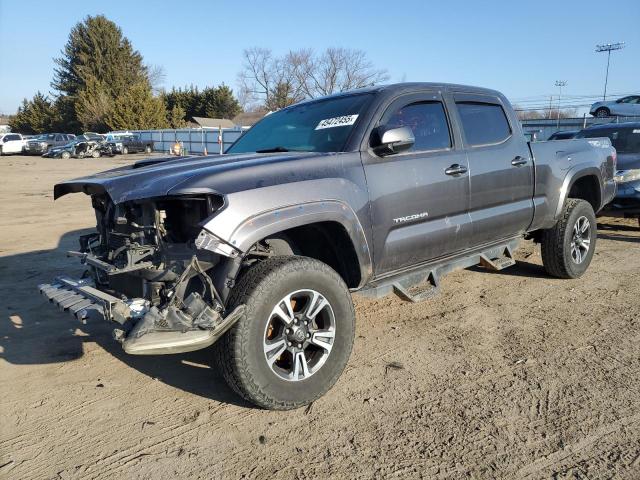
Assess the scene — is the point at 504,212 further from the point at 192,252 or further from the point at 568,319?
the point at 192,252

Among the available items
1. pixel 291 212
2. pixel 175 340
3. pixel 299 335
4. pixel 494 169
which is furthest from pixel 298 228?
pixel 494 169

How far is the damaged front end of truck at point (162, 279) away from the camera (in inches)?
107

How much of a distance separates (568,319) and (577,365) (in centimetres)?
99

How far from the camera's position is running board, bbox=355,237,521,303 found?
3.84 metres

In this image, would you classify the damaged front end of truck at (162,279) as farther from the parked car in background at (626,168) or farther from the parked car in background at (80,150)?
the parked car in background at (80,150)

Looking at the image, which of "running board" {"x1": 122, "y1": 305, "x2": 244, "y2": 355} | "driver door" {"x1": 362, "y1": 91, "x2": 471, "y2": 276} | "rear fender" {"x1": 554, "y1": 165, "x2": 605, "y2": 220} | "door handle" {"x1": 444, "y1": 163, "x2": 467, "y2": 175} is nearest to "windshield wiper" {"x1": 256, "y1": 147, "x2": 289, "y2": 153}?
"driver door" {"x1": 362, "y1": 91, "x2": 471, "y2": 276}

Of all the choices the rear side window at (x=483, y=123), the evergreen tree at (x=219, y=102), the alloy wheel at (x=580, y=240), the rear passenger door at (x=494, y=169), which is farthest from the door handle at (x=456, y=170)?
the evergreen tree at (x=219, y=102)

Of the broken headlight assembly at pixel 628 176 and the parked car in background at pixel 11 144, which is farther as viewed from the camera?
the parked car in background at pixel 11 144

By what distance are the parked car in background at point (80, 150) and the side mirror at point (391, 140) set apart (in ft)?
119

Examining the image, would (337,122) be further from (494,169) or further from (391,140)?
(494,169)

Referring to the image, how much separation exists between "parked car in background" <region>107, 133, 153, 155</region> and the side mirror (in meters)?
38.3

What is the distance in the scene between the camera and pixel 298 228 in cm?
351

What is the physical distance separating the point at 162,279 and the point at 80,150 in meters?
36.8

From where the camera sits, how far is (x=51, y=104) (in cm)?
6894
